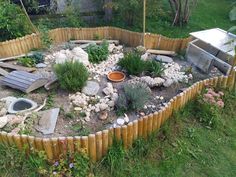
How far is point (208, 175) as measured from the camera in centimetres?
493

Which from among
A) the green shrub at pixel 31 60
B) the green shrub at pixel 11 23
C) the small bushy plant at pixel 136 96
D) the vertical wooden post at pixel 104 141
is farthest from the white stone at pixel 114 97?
the green shrub at pixel 11 23

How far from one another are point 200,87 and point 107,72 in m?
2.07

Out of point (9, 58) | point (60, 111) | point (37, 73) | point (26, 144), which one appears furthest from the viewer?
point (9, 58)

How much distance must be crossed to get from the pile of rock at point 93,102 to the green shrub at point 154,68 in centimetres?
106

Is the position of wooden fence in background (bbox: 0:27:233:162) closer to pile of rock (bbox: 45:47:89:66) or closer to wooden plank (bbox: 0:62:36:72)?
wooden plank (bbox: 0:62:36:72)

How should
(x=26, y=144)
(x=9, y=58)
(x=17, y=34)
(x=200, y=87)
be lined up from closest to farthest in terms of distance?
(x=26, y=144)
(x=200, y=87)
(x=9, y=58)
(x=17, y=34)

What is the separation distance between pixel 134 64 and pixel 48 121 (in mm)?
2290

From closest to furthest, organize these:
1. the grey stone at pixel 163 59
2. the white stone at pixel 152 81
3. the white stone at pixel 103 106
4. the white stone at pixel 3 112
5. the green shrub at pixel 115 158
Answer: the green shrub at pixel 115 158 < the white stone at pixel 3 112 < the white stone at pixel 103 106 < the white stone at pixel 152 81 < the grey stone at pixel 163 59

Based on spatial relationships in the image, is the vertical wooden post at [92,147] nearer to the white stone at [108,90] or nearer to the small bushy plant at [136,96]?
the small bushy plant at [136,96]

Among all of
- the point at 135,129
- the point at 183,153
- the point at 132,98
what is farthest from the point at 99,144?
the point at 183,153

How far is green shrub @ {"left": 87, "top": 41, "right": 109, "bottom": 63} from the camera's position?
7359mm

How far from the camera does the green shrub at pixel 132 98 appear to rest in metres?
5.64

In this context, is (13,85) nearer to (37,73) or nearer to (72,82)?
(37,73)

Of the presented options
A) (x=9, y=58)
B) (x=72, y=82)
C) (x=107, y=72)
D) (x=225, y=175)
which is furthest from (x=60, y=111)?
(x=225, y=175)
